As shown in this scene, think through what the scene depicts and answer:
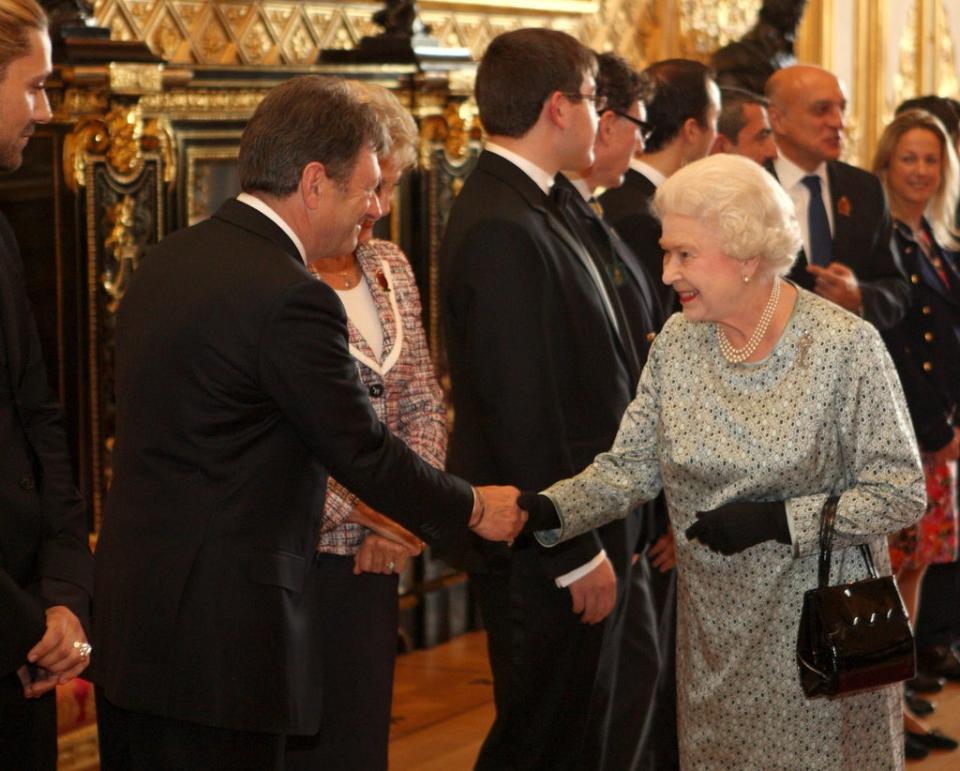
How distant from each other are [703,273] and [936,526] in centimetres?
252

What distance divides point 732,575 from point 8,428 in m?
1.38

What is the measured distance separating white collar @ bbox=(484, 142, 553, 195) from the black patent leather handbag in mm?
1106

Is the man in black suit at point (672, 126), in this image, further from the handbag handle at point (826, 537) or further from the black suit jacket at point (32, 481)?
the black suit jacket at point (32, 481)

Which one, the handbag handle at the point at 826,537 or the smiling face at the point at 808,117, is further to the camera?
the smiling face at the point at 808,117

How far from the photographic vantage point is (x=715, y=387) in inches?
119

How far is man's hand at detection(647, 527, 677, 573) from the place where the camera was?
13.6 ft

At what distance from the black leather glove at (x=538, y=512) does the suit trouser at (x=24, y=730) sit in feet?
3.30

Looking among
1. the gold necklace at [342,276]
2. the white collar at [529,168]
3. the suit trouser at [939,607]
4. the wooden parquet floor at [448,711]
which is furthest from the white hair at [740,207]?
the suit trouser at [939,607]

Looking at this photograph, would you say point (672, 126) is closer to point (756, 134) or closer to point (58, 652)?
point (756, 134)

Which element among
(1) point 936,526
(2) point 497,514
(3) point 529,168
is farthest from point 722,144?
(2) point 497,514

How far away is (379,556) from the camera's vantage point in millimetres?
3184

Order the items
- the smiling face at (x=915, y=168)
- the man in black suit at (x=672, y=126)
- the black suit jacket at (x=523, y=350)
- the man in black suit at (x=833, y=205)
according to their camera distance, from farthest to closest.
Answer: the smiling face at (x=915, y=168) → the man in black suit at (x=833, y=205) → the man in black suit at (x=672, y=126) → the black suit jacket at (x=523, y=350)

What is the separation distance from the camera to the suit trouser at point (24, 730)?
254 cm

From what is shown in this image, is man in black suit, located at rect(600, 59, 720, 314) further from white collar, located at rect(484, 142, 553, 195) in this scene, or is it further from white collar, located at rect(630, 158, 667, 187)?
white collar, located at rect(484, 142, 553, 195)
